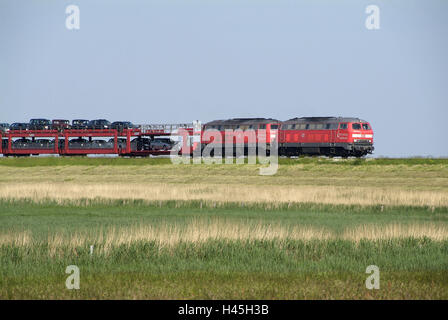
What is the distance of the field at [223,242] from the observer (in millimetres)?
16703

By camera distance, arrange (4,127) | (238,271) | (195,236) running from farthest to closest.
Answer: (4,127) → (195,236) → (238,271)

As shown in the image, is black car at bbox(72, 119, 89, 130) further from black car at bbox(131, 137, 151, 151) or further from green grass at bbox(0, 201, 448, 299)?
green grass at bbox(0, 201, 448, 299)

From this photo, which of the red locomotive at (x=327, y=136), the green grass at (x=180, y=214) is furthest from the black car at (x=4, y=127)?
the green grass at (x=180, y=214)

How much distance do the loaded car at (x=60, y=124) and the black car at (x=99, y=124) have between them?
12.4ft

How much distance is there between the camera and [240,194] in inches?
1741

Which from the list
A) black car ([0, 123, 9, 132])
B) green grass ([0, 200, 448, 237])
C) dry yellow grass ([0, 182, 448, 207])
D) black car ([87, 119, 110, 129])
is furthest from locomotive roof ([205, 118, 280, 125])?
black car ([0, 123, 9, 132])

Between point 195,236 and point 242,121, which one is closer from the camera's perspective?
point 195,236

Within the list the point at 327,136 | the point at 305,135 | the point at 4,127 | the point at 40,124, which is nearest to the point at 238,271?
the point at 327,136

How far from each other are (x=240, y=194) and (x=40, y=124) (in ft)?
178

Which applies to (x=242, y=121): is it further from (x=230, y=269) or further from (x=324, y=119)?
(x=230, y=269)

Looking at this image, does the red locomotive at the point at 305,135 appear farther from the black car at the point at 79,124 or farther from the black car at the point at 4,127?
the black car at the point at 4,127

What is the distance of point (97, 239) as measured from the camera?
930 inches
